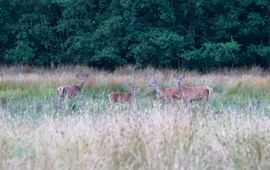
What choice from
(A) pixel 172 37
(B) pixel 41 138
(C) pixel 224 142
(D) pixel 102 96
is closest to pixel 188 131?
(C) pixel 224 142

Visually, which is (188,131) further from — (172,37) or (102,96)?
(172,37)

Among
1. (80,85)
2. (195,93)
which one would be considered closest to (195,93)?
(195,93)

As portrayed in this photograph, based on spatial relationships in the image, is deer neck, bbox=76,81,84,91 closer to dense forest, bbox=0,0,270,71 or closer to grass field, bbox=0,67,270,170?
grass field, bbox=0,67,270,170

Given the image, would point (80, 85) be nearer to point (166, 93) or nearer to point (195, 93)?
point (166, 93)

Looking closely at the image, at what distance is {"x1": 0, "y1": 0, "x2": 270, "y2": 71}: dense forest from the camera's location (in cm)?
2584

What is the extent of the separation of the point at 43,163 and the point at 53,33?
21.1 metres

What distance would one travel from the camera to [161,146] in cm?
735

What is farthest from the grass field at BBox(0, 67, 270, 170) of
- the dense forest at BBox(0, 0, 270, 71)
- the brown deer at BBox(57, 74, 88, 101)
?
the dense forest at BBox(0, 0, 270, 71)

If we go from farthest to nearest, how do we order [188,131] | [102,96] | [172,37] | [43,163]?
[172,37]
[102,96]
[188,131]
[43,163]

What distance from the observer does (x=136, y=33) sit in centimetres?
2611

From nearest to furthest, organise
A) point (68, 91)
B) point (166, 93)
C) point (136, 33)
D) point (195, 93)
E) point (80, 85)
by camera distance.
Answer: point (68, 91), point (166, 93), point (195, 93), point (80, 85), point (136, 33)

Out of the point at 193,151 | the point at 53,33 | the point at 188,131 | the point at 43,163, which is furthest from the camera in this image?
the point at 53,33

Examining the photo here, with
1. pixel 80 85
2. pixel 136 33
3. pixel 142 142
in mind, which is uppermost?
pixel 142 142

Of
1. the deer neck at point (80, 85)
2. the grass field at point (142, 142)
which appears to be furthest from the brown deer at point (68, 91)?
the grass field at point (142, 142)
